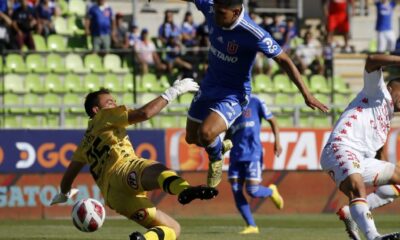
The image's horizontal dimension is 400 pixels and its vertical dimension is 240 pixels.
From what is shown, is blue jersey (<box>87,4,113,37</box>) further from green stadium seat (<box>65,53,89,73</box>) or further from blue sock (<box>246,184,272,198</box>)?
blue sock (<box>246,184,272,198</box>)

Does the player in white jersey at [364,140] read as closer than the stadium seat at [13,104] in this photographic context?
Yes

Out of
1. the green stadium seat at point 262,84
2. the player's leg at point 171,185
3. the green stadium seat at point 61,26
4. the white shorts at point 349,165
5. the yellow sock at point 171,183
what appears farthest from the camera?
the green stadium seat at point 61,26

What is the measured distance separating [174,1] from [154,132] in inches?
381

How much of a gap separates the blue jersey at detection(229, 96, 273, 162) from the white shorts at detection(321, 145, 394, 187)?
17.5 ft

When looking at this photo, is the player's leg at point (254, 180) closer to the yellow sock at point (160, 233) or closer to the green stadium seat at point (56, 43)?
the yellow sock at point (160, 233)

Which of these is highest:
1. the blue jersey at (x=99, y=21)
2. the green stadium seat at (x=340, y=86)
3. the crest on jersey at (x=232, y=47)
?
the crest on jersey at (x=232, y=47)

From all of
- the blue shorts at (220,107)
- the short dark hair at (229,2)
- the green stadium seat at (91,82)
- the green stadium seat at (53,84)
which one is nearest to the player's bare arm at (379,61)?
the short dark hair at (229,2)

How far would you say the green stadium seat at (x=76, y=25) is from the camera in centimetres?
2743

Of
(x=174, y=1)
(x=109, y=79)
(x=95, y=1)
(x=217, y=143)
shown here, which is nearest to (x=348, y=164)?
(x=217, y=143)

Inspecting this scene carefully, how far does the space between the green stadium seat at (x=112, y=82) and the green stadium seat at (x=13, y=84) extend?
1.89m

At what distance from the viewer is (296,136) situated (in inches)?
931

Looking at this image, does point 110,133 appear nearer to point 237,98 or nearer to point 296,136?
point 237,98

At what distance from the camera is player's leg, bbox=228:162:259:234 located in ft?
55.6

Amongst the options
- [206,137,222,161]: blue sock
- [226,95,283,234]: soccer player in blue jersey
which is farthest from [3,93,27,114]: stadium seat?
[206,137,222,161]: blue sock
